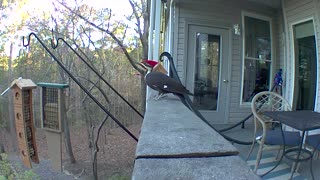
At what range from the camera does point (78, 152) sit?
11484 millimetres

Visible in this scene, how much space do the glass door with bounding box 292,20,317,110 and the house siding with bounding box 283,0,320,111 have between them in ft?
0.23

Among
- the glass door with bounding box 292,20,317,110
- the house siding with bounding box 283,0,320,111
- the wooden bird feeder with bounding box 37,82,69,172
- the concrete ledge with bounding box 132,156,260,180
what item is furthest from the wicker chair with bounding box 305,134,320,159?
the wooden bird feeder with bounding box 37,82,69,172

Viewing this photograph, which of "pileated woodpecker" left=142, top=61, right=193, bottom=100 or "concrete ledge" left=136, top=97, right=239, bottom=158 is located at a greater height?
"pileated woodpecker" left=142, top=61, right=193, bottom=100

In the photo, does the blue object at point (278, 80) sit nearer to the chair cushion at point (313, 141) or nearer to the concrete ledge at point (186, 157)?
the chair cushion at point (313, 141)

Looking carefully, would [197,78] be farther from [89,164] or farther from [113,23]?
[113,23]

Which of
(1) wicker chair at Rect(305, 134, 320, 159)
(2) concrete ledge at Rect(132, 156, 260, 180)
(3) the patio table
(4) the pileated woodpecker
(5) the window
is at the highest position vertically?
(5) the window

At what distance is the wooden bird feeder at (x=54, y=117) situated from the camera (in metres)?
2.86

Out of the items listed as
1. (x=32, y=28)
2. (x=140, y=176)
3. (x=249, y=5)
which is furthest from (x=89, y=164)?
(x=140, y=176)

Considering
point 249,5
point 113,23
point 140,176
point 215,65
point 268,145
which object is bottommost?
point 268,145

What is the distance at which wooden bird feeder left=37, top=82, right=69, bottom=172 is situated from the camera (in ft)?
9.37

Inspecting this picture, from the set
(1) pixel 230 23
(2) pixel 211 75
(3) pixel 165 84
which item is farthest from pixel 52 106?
(1) pixel 230 23

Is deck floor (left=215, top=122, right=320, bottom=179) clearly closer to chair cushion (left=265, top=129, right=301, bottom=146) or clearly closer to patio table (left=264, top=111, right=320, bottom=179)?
patio table (left=264, top=111, right=320, bottom=179)

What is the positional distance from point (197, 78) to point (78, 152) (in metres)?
7.54

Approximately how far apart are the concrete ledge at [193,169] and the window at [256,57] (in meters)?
4.54
